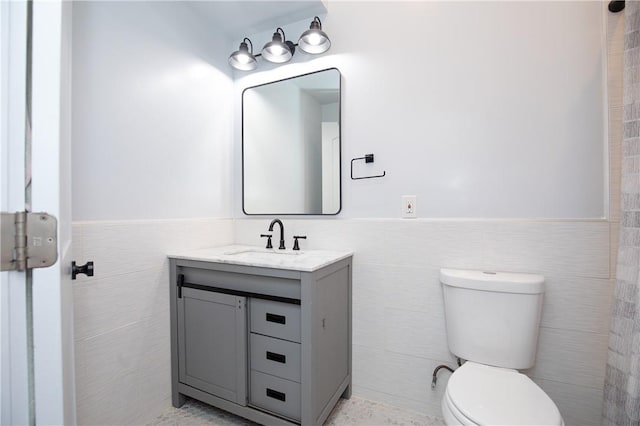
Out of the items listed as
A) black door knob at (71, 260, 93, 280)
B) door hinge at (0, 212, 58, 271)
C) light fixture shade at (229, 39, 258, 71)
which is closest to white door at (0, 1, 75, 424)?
door hinge at (0, 212, 58, 271)

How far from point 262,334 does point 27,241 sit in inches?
42.6

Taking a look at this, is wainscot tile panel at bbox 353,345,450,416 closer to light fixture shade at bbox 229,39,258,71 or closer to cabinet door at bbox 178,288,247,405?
cabinet door at bbox 178,288,247,405

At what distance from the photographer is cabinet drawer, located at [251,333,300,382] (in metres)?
1.28

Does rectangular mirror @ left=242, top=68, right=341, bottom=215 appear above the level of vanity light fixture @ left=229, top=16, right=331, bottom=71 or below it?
below

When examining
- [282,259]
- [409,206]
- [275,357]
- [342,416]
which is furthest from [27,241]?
[342,416]

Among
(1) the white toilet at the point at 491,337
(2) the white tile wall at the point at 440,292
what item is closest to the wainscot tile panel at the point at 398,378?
(2) the white tile wall at the point at 440,292

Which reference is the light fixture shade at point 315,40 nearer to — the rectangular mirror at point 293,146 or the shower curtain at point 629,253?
the rectangular mirror at point 293,146

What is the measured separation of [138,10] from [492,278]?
7.28 feet

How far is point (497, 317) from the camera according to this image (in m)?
1.24

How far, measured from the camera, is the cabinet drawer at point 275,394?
129 centimetres

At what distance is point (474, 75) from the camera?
1.45 m

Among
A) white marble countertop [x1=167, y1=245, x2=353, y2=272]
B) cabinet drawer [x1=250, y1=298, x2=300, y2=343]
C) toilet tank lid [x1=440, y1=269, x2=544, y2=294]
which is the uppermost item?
white marble countertop [x1=167, y1=245, x2=353, y2=272]

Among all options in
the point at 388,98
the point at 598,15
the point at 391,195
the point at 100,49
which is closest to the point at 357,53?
the point at 388,98

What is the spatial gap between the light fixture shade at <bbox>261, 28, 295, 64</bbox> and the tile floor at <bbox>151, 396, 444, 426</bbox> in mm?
2136
